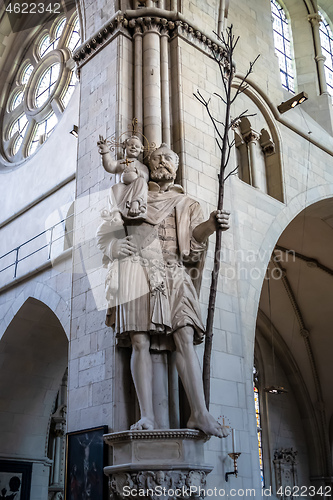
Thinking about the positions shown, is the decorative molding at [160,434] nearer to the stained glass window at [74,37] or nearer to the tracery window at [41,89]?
the tracery window at [41,89]

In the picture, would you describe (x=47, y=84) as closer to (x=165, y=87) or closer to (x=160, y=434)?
(x=165, y=87)

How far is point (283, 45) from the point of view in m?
12.6

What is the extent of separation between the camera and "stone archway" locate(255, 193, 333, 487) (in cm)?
1395

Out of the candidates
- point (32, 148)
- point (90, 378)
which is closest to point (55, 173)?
point (32, 148)

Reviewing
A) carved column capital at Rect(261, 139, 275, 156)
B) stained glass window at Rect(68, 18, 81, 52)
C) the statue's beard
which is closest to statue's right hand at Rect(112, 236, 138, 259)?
the statue's beard

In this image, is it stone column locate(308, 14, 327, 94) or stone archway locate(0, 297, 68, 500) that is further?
stone column locate(308, 14, 327, 94)

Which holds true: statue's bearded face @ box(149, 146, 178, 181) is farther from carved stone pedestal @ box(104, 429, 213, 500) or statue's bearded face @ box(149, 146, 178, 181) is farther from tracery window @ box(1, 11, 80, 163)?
tracery window @ box(1, 11, 80, 163)

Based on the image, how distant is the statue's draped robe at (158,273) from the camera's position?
5.81 m

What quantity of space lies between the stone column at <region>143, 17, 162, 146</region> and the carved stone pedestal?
11.4ft

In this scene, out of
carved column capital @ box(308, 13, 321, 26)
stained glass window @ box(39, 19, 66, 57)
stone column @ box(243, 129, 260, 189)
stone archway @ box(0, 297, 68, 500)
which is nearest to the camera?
stone column @ box(243, 129, 260, 189)

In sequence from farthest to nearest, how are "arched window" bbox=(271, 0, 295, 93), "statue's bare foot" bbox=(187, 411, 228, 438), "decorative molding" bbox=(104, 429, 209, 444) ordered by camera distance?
"arched window" bbox=(271, 0, 295, 93) → "statue's bare foot" bbox=(187, 411, 228, 438) → "decorative molding" bbox=(104, 429, 209, 444)

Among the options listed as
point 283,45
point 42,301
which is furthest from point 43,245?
point 283,45

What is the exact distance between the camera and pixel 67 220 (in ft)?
31.7

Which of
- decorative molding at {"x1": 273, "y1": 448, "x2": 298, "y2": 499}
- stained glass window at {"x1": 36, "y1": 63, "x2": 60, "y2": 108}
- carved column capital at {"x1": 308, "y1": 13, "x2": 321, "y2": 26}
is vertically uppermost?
carved column capital at {"x1": 308, "y1": 13, "x2": 321, "y2": 26}
